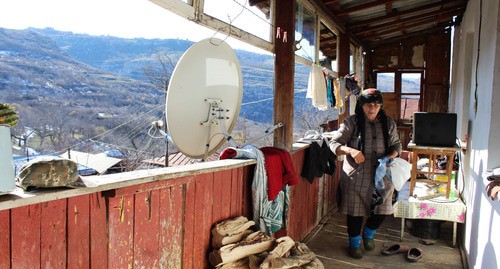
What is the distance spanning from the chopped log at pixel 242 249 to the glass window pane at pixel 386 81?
8.74 m

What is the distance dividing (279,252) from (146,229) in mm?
1003

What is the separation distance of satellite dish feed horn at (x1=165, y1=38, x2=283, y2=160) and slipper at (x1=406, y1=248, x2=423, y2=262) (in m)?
2.23

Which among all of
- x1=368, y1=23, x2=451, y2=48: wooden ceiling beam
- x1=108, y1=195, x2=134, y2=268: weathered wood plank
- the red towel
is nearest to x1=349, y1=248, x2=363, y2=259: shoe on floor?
the red towel

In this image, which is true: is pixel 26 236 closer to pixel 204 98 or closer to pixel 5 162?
pixel 5 162

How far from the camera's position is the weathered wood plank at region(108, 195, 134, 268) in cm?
175

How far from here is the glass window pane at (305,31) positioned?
184 inches

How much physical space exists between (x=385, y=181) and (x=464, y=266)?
1.14m

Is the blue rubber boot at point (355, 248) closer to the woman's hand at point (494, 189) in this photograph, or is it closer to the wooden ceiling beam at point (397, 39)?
the woman's hand at point (494, 189)

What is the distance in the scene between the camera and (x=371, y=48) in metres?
10.4

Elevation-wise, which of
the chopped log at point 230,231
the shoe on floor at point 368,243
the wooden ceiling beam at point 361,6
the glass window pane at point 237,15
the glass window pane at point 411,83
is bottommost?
the shoe on floor at point 368,243


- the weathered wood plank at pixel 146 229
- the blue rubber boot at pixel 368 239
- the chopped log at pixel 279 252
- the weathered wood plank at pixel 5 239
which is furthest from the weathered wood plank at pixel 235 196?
the blue rubber boot at pixel 368 239

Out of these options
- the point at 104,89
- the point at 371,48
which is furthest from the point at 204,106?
the point at 371,48

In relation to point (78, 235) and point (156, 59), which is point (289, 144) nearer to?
point (156, 59)

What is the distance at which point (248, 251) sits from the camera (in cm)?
250
